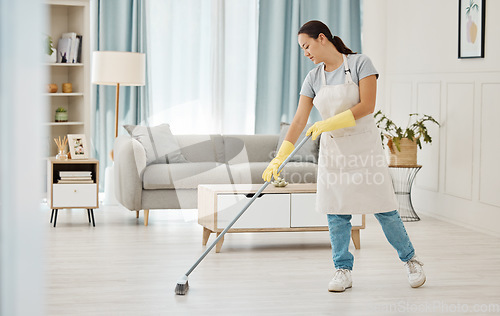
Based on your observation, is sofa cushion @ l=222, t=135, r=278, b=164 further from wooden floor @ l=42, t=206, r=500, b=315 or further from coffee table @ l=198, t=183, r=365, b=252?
coffee table @ l=198, t=183, r=365, b=252

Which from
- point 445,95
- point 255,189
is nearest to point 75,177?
point 255,189

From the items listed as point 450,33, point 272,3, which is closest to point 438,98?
point 450,33

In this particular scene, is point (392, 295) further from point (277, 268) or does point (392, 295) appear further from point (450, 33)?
point (450, 33)

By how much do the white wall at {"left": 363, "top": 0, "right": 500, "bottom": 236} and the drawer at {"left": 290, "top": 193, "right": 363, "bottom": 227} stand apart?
1346mm

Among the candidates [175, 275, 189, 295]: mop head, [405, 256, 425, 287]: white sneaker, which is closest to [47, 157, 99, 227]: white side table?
[175, 275, 189, 295]: mop head

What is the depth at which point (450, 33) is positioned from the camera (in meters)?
5.64

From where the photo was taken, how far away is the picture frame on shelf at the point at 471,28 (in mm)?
5160

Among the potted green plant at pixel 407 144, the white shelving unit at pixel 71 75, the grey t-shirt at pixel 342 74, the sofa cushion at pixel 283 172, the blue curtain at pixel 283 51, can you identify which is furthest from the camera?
the blue curtain at pixel 283 51

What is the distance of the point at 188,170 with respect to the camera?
539 centimetres

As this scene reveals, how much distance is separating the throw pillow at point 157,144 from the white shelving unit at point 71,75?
0.63 m

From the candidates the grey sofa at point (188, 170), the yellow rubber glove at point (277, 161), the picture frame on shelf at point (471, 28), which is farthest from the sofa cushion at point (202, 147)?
the yellow rubber glove at point (277, 161)

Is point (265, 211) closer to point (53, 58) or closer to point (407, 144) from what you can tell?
point (407, 144)

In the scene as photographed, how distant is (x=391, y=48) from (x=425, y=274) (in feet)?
11.0

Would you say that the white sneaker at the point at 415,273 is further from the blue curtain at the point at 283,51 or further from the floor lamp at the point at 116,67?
the blue curtain at the point at 283,51
